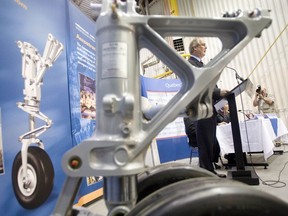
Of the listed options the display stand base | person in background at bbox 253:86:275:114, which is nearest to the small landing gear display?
the display stand base

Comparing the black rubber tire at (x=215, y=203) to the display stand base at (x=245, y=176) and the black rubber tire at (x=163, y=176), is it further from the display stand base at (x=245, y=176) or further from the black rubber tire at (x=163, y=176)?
the display stand base at (x=245, y=176)

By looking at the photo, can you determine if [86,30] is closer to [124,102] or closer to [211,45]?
[124,102]

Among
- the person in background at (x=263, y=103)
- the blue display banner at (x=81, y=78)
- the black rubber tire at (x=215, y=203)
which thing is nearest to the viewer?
the black rubber tire at (x=215, y=203)

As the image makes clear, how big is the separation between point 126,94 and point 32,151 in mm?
1089

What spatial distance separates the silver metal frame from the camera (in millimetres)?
423

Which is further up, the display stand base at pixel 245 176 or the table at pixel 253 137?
the table at pixel 253 137

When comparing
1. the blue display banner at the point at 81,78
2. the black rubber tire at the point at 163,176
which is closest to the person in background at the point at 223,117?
the blue display banner at the point at 81,78

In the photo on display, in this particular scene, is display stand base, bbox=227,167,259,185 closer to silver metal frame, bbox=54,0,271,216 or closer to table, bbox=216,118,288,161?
table, bbox=216,118,288,161

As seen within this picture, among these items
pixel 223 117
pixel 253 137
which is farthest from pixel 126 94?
pixel 223 117

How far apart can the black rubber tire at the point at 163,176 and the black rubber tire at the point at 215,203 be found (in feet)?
0.75

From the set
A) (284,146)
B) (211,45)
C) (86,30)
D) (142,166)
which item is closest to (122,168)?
(142,166)

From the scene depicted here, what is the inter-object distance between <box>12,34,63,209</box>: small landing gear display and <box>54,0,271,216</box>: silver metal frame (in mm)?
948

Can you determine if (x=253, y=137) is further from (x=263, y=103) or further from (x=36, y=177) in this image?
(x=36, y=177)

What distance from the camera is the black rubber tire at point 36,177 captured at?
3.96ft
